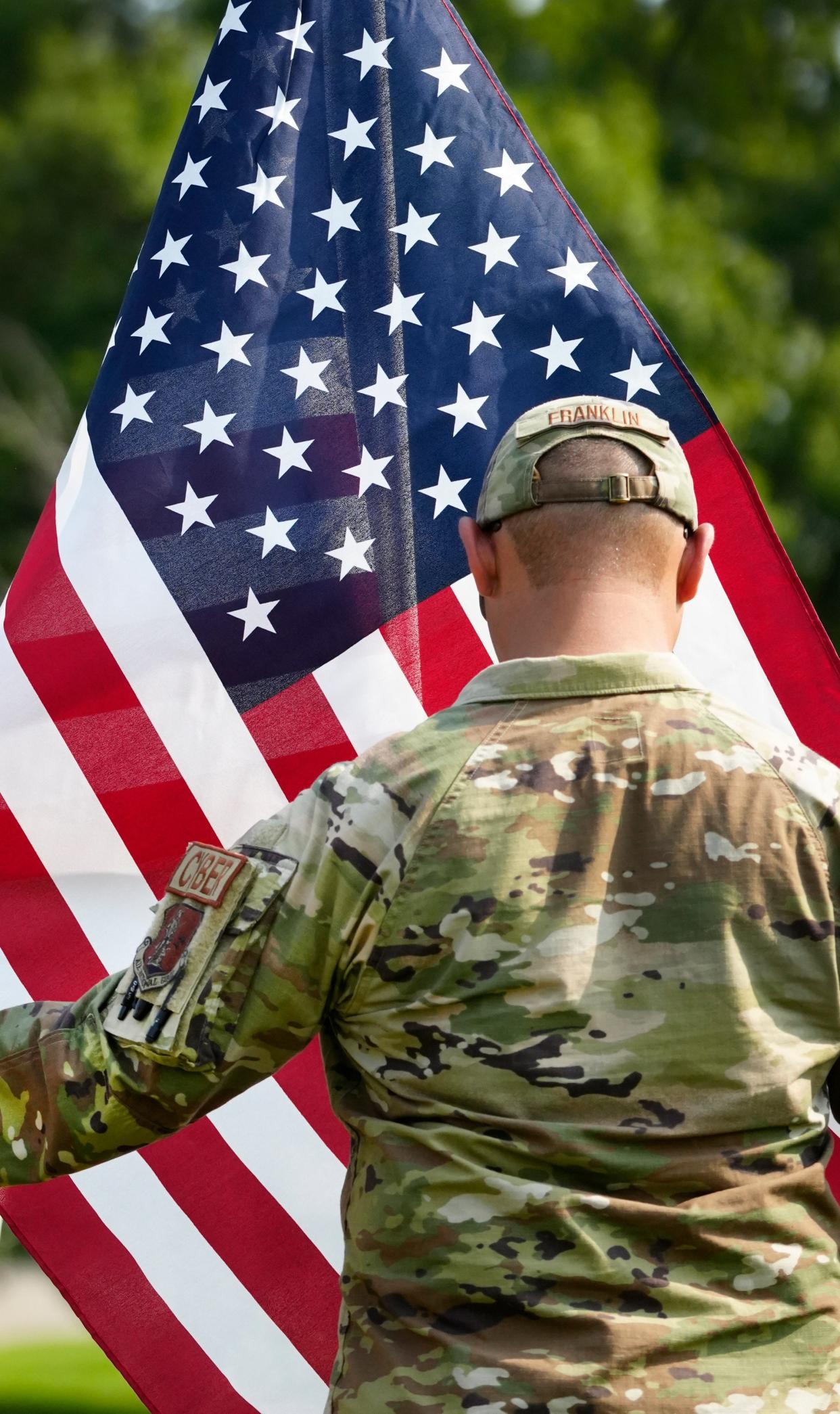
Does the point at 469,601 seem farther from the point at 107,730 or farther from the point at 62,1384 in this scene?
the point at 62,1384

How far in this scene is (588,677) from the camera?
1.73 meters

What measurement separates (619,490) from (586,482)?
38 mm

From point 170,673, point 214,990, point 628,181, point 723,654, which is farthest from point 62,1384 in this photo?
point 214,990

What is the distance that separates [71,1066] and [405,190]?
5.95 ft

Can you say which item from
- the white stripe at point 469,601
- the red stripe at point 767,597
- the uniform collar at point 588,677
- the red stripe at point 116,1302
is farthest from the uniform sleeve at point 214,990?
the red stripe at point 767,597

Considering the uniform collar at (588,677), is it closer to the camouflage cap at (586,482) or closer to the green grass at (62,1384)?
the camouflage cap at (586,482)

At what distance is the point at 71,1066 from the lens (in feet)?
5.71

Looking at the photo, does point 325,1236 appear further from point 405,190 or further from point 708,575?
point 405,190

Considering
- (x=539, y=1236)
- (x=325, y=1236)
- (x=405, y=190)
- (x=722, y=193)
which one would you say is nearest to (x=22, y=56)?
(x=722, y=193)

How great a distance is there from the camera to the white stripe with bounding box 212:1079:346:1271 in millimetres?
2680

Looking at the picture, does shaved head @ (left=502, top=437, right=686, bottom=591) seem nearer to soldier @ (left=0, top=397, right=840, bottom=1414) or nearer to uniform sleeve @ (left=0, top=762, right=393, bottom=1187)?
soldier @ (left=0, top=397, right=840, bottom=1414)

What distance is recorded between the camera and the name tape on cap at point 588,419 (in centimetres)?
181

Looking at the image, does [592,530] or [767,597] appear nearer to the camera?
[592,530]

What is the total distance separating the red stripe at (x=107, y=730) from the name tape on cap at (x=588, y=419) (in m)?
1.15
